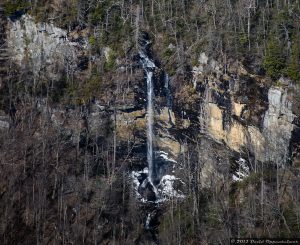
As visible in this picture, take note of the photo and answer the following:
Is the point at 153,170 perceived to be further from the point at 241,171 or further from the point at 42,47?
the point at 42,47

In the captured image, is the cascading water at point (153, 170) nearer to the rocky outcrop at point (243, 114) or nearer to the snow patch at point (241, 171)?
the rocky outcrop at point (243, 114)

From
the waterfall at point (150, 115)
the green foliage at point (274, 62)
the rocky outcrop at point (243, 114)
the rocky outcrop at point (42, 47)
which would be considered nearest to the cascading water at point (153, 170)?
the waterfall at point (150, 115)

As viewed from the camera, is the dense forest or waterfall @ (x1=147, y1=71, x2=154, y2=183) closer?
the dense forest

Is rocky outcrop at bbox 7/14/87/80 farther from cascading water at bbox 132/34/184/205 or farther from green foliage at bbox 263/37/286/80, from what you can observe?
green foliage at bbox 263/37/286/80

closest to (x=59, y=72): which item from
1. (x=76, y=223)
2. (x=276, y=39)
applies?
(x=76, y=223)

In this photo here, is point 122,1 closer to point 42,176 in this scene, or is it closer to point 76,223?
point 42,176

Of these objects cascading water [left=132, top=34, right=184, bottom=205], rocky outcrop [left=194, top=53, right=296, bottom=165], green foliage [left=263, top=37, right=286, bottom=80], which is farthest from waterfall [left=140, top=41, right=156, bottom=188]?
green foliage [left=263, top=37, right=286, bottom=80]
